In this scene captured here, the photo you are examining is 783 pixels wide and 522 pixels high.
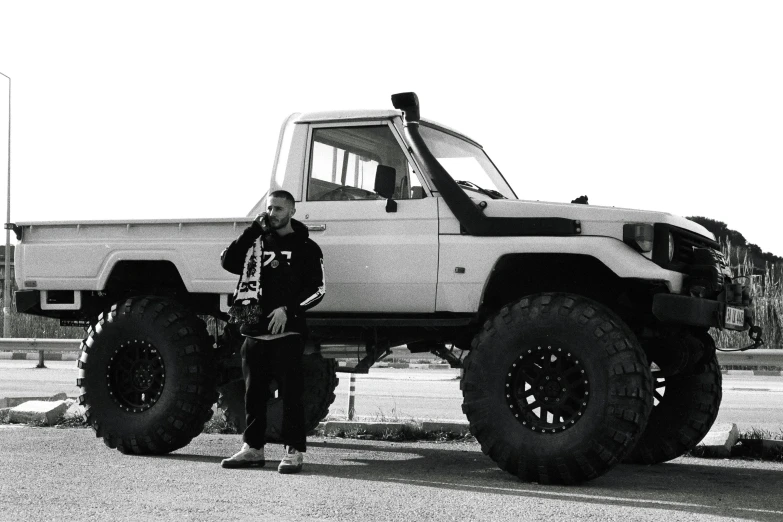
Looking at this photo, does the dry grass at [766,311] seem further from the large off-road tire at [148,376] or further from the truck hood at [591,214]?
the large off-road tire at [148,376]

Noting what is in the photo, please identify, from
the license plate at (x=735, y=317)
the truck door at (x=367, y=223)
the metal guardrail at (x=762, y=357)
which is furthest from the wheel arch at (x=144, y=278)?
the metal guardrail at (x=762, y=357)

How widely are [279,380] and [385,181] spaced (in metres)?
1.48

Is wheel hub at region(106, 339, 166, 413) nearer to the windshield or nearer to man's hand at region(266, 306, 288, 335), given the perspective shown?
man's hand at region(266, 306, 288, 335)

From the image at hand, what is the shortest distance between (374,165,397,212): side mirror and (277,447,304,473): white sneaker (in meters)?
1.69

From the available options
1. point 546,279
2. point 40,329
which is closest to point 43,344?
point 40,329

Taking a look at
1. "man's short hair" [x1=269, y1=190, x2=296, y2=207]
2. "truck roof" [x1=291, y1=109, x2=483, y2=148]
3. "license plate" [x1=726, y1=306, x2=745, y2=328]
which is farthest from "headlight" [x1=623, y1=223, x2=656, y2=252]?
"man's short hair" [x1=269, y1=190, x2=296, y2=207]

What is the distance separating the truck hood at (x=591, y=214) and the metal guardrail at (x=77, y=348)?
789cm

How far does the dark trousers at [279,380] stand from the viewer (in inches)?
263

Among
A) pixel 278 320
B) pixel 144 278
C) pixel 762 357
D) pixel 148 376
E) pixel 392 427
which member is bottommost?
pixel 392 427

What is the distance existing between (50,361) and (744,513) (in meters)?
21.4

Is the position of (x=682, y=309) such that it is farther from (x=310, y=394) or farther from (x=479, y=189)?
(x=310, y=394)

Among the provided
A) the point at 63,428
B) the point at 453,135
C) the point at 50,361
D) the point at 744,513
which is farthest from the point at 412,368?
the point at 744,513

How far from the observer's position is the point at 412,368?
20516 millimetres

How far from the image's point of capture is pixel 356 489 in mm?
5844
